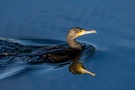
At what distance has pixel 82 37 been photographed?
38.9ft

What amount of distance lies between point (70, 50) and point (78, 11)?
203 centimetres

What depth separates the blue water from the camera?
9.58m

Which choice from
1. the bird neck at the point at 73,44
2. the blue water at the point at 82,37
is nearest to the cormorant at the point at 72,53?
the bird neck at the point at 73,44

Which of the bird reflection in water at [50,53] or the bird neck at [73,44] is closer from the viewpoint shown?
the bird reflection in water at [50,53]

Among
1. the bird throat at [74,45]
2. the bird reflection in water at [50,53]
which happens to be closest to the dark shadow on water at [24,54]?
the bird reflection in water at [50,53]

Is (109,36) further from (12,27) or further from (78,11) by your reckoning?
(12,27)

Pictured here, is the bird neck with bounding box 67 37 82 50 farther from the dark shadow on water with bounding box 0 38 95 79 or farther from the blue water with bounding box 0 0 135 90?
the blue water with bounding box 0 0 135 90

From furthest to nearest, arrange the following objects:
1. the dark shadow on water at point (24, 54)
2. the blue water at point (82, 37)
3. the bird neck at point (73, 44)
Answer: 1. the bird neck at point (73, 44)
2. the dark shadow on water at point (24, 54)
3. the blue water at point (82, 37)

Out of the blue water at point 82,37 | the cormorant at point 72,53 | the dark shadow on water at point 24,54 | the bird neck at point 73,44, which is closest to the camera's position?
the blue water at point 82,37

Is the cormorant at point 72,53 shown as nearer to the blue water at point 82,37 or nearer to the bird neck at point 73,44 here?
the bird neck at point 73,44

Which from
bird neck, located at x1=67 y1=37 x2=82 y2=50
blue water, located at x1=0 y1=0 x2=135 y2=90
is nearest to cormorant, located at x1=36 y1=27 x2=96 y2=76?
bird neck, located at x1=67 y1=37 x2=82 y2=50

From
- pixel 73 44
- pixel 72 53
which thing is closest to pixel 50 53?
pixel 72 53

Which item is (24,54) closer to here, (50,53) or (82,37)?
(50,53)

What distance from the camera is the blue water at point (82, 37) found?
958 cm
